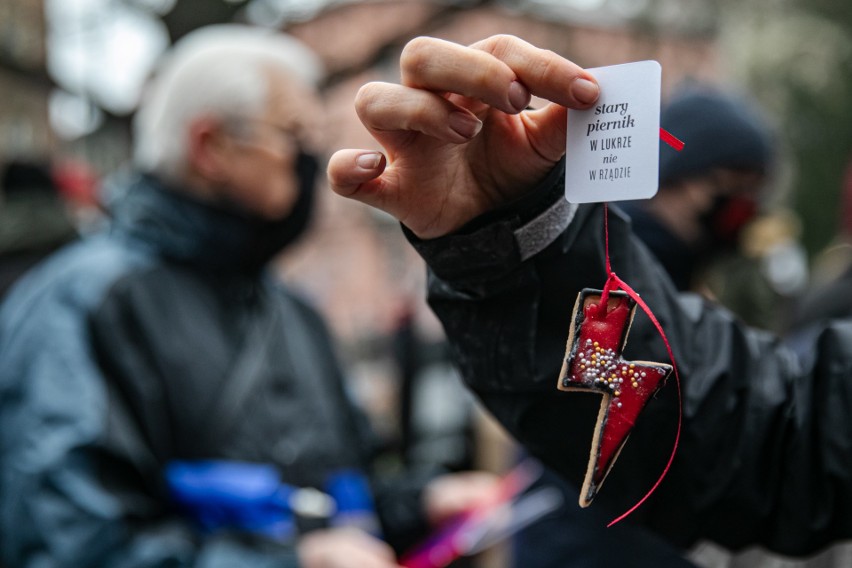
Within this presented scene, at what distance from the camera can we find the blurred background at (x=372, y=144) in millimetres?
3834

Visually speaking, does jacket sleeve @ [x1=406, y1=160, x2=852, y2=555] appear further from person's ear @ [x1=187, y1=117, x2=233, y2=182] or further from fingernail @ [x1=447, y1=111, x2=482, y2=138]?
person's ear @ [x1=187, y1=117, x2=233, y2=182]

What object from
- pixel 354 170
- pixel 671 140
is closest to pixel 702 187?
pixel 671 140

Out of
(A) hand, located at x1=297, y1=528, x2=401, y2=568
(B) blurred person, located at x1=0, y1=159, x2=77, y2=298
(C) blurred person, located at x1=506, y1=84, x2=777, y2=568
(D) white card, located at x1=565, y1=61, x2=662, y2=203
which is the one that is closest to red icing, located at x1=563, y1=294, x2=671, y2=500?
(D) white card, located at x1=565, y1=61, x2=662, y2=203

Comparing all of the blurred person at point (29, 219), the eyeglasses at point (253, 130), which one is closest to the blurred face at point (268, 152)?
the eyeglasses at point (253, 130)

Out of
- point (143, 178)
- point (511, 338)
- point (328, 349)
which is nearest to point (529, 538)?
point (328, 349)

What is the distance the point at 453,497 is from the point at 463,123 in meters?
1.58

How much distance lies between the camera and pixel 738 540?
1.25m

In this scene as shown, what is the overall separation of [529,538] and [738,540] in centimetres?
87

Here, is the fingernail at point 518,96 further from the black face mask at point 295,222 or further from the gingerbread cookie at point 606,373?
the black face mask at point 295,222

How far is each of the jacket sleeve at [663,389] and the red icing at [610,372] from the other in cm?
19

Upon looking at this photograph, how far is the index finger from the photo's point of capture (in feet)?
2.84

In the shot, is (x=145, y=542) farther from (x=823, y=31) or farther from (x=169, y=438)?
(x=823, y=31)

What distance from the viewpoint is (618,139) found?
848 millimetres

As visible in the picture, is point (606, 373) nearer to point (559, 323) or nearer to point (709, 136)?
point (559, 323)
